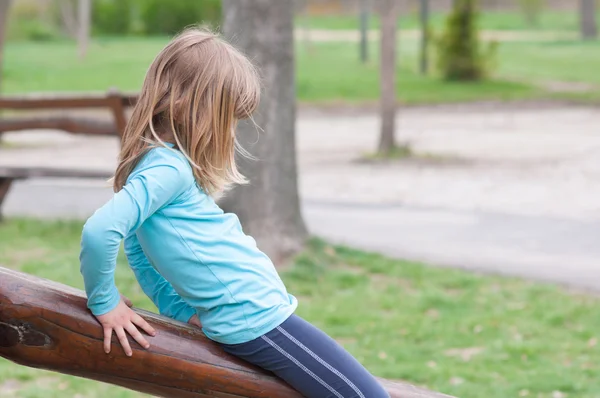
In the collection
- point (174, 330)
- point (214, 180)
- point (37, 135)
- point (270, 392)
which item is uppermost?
point (214, 180)

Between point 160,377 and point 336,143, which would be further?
point 336,143

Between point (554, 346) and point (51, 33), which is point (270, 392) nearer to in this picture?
point (554, 346)

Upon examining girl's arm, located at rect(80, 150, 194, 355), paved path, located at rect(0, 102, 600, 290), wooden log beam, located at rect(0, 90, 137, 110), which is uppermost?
→ girl's arm, located at rect(80, 150, 194, 355)

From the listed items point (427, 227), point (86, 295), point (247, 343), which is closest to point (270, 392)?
point (247, 343)

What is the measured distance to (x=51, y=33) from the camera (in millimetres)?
46938

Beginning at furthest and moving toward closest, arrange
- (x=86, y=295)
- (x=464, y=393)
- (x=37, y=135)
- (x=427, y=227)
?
(x=37, y=135) → (x=427, y=227) → (x=464, y=393) → (x=86, y=295)

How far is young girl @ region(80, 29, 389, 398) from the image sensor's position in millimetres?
2020

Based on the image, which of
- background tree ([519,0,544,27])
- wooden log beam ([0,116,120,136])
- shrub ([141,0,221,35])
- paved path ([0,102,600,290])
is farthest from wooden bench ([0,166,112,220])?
background tree ([519,0,544,27])

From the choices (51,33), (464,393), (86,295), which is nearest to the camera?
(86,295)

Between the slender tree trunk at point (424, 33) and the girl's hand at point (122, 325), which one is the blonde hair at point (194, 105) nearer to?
the girl's hand at point (122, 325)

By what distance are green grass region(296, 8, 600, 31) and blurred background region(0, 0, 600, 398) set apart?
82.5 feet

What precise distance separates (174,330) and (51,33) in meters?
47.3

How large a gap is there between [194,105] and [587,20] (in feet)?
141

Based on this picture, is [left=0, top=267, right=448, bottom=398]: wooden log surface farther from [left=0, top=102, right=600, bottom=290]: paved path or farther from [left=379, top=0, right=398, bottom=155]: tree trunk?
[left=379, top=0, right=398, bottom=155]: tree trunk
